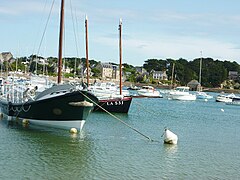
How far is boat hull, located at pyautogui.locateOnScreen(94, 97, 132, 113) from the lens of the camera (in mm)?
44750

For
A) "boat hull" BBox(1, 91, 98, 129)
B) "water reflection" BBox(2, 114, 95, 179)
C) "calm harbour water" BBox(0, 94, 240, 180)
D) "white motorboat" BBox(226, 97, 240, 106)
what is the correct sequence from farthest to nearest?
"white motorboat" BBox(226, 97, 240, 106) < "boat hull" BBox(1, 91, 98, 129) < "calm harbour water" BBox(0, 94, 240, 180) < "water reflection" BBox(2, 114, 95, 179)

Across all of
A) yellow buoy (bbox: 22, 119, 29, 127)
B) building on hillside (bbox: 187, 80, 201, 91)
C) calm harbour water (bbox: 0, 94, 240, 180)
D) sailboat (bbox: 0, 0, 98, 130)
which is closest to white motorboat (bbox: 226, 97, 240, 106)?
calm harbour water (bbox: 0, 94, 240, 180)

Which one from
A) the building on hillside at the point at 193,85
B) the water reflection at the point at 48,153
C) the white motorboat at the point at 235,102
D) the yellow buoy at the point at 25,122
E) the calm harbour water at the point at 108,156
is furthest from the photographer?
the building on hillside at the point at 193,85

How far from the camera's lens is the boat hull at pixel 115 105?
44750mm

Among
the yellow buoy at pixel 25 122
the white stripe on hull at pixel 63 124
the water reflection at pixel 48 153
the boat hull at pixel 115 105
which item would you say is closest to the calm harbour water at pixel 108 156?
the water reflection at pixel 48 153

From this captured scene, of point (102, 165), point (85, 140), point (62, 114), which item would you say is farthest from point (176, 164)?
point (62, 114)

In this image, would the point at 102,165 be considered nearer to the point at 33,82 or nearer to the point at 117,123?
the point at 117,123

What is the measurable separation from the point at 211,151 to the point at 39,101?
424 inches

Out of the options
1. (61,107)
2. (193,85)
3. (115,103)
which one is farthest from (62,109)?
(193,85)

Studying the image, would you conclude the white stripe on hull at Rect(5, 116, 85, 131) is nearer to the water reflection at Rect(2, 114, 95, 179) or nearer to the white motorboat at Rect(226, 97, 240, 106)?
the water reflection at Rect(2, 114, 95, 179)

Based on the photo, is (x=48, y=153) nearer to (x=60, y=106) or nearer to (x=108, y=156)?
(x=108, y=156)

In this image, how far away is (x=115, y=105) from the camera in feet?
148

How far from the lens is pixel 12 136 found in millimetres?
26016

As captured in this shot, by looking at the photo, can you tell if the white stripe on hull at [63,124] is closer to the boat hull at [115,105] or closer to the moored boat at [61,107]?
the moored boat at [61,107]
